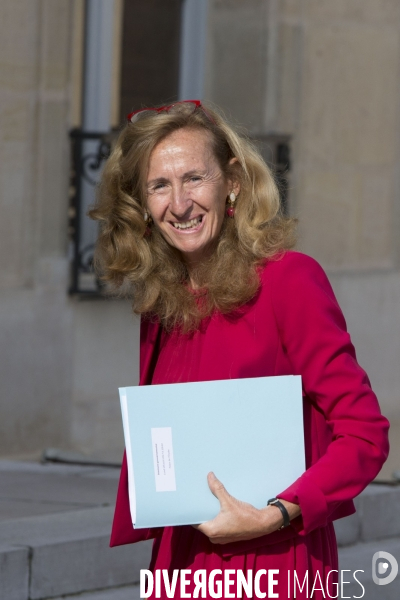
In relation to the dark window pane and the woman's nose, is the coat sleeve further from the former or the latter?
the dark window pane

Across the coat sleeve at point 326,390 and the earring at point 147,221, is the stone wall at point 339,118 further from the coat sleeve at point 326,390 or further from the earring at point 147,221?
the coat sleeve at point 326,390

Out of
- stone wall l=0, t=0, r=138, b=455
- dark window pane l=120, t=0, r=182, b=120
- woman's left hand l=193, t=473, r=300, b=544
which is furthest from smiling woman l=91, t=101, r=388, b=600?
dark window pane l=120, t=0, r=182, b=120

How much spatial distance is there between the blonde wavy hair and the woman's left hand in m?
0.43

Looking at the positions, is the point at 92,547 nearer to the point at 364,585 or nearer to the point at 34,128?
the point at 364,585

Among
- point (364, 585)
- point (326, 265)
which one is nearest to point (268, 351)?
point (364, 585)

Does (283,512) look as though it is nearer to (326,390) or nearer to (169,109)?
(326,390)

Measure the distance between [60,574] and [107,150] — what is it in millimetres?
3817

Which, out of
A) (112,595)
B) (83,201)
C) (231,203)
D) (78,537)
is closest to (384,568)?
(112,595)

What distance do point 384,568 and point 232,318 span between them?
122 inches

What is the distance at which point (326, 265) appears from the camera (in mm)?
9008

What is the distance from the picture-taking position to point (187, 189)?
2670 mm

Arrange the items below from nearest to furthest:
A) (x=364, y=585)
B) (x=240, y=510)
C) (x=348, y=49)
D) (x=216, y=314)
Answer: (x=240, y=510)
(x=216, y=314)
(x=364, y=585)
(x=348, y=49)

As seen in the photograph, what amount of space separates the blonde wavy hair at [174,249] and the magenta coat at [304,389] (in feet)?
0.17

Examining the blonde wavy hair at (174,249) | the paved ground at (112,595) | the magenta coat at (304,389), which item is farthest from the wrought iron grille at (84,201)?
the magenta coat at (304,389)
